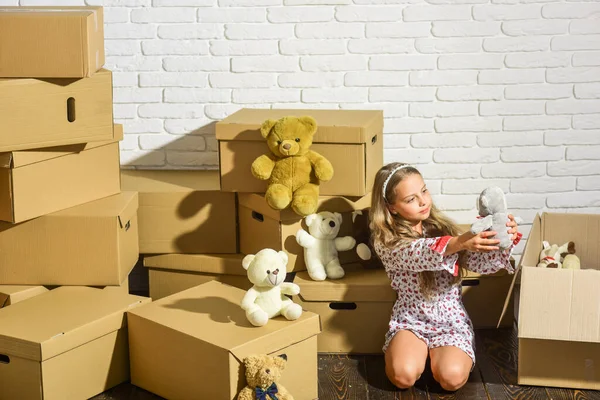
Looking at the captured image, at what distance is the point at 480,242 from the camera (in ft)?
8.09

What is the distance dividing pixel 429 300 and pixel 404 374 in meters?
0.25

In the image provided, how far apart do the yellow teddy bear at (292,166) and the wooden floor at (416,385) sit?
1.67 ft

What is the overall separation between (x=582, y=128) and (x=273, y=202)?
135 centimetres

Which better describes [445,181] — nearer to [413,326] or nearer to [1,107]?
[413,326]

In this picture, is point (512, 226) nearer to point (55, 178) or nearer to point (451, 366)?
point (451, 366)

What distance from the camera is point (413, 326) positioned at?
2.75m

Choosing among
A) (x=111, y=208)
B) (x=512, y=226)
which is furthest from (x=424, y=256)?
(x=111, y=208)

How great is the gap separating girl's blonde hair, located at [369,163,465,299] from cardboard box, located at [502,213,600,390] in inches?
10.6

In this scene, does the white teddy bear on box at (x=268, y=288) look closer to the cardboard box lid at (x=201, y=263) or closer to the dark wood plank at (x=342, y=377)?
the dark wood plank at (x=342, y=377)

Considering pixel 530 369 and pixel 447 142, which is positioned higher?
pixel 447 142

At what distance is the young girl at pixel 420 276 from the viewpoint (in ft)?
8.57

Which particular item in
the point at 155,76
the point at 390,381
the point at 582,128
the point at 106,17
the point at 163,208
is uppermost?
the point at 106,17

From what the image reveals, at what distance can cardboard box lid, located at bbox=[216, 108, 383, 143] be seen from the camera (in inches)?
113

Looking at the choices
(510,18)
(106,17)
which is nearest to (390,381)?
(510,18)
